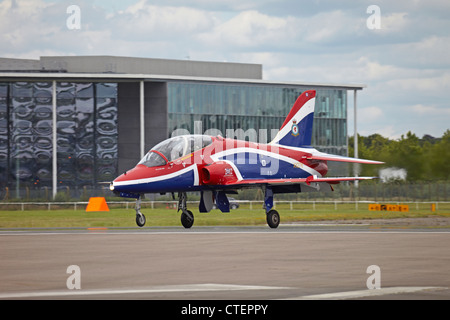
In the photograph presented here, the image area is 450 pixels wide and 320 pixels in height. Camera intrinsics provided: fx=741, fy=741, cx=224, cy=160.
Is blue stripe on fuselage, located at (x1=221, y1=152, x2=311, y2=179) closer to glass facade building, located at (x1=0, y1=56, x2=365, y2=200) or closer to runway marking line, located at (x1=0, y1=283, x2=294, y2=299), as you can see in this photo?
runway marking line, located at (x1=0, y1=283, x2=294, y2=299)

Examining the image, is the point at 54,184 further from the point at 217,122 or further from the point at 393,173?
the point at 393,173

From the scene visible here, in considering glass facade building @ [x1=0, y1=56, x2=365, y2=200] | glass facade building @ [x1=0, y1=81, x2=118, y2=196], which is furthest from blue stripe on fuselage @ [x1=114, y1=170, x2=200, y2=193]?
glass facade building @ [x1=0, y1=81, x2=118, y2=196]

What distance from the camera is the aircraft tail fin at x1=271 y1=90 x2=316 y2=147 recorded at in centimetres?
3083

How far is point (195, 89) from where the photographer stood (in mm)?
74688

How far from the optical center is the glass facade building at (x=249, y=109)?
73.6m

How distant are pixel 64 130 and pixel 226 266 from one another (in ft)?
190

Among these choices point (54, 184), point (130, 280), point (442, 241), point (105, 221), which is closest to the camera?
point (130, 280)

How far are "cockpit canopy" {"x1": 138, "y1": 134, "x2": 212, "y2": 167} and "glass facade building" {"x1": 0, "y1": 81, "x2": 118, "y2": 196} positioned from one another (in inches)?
1742

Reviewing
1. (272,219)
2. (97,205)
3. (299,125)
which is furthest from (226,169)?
(97,205)

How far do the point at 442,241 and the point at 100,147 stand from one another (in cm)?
5292

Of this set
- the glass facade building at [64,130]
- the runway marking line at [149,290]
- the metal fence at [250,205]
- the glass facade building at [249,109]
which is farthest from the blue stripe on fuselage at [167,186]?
the glass facade building at [249,109]

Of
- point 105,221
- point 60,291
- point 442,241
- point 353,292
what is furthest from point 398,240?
point 105,221

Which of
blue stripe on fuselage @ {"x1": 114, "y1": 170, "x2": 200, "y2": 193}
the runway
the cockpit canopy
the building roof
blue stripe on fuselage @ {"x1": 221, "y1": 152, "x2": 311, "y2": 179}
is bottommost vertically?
the runway

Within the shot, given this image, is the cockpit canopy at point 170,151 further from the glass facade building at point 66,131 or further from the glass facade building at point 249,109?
the glass facade building at point 249,109
